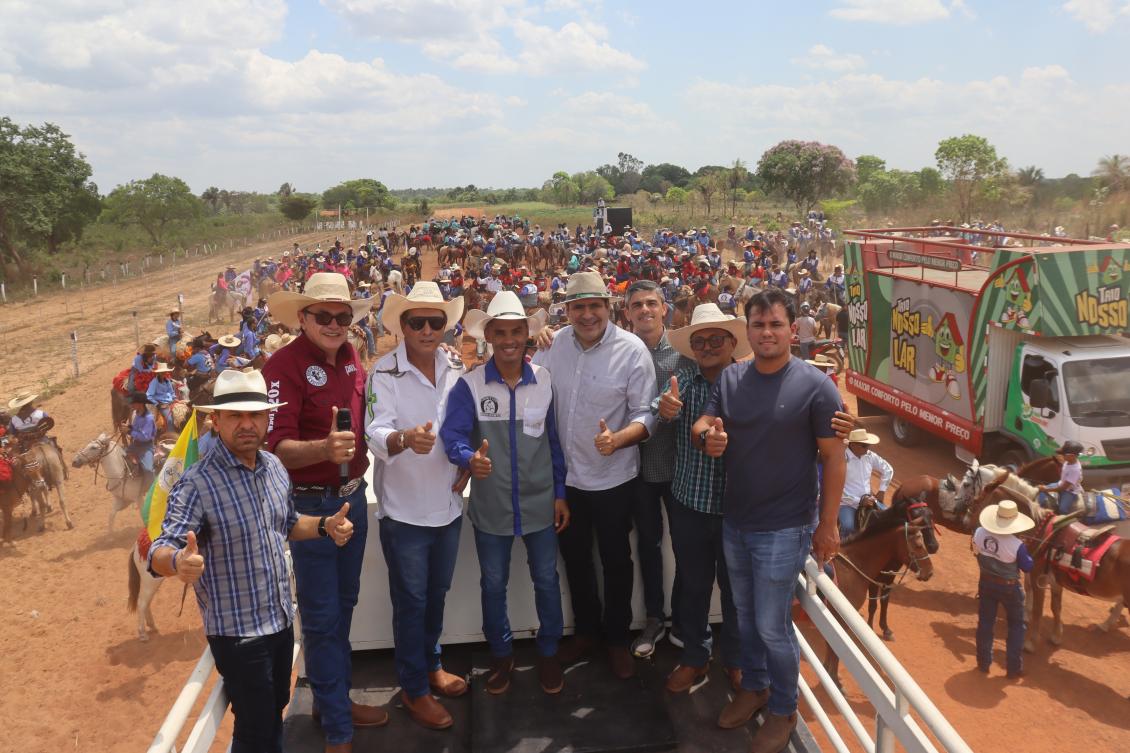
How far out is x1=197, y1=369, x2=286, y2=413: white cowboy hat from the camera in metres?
2.57

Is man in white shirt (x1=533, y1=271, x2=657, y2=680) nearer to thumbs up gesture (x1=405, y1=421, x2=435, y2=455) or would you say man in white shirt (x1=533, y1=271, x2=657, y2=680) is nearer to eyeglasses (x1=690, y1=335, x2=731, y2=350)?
eyeglasses (x1=690, y1=335, x2=731, y2=350)

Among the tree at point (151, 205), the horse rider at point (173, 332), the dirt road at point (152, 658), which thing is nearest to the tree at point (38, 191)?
the tree at point (151, 205)

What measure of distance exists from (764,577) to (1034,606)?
5.20 m

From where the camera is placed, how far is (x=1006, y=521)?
19.6 feet

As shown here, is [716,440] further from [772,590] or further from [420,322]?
[420,322]

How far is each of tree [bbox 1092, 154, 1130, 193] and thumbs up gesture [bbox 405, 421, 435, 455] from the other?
4276cm

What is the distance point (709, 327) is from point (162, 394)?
9.24 meters

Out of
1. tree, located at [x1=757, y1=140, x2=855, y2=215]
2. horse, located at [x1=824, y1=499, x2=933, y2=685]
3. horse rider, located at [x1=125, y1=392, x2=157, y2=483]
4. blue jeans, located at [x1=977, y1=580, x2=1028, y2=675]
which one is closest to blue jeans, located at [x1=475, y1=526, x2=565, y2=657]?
horse, located at [x1=824, y1=499, x2=933, y2=685]

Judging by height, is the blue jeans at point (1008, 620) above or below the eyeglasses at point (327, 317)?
below

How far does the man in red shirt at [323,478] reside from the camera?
3027mm

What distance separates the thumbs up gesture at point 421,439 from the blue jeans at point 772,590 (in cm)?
129

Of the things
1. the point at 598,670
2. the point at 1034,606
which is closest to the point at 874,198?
the point at 1034,606

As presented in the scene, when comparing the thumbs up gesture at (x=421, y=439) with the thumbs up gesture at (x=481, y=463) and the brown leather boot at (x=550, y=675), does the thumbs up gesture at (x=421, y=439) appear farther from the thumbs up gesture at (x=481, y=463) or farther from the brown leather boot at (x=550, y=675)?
the brown leather boot at (x=550, y=675)

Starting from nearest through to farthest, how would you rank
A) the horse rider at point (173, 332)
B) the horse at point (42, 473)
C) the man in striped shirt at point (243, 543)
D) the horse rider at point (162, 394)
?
the man in striped shirt at point (243, 543)
the horse at point (42, 473)
the horse rider at point (162, 394)
the horse rider at point (173, 332)
